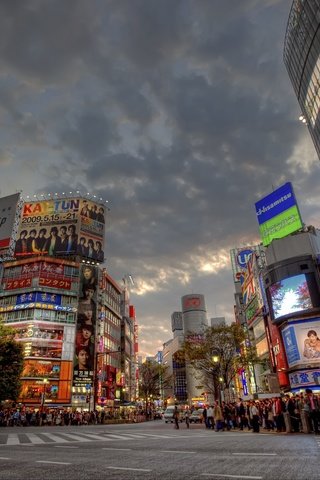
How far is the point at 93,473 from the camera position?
6562mm

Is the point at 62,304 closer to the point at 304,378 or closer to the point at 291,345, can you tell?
the point at 291,345

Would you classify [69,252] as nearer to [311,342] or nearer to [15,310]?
[15,310]

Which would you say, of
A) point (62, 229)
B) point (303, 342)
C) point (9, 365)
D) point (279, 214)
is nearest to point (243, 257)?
point (279, 214)

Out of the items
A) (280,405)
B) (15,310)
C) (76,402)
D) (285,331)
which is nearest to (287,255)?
(285,331)

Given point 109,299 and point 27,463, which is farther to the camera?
point 109,299

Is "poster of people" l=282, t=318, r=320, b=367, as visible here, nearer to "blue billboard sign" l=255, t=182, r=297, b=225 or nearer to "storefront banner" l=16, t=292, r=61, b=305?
"blue billboard sign" l=255, t=182, r=297, b=225

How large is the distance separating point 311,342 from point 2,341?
34797 millimetres

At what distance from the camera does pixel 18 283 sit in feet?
222

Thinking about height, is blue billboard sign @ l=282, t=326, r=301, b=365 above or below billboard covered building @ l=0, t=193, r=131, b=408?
below

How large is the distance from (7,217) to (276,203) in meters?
36.8

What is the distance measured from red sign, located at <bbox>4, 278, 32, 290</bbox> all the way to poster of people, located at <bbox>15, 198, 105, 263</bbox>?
7.35 m

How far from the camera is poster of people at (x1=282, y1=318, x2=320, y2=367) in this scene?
4247 cm

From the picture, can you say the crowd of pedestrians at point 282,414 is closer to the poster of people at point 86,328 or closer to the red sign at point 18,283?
the poster of people at point 86,328

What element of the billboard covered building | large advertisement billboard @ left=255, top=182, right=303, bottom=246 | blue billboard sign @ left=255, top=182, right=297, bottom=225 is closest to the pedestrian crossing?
large advertisement billboard @ left=255, top=182, right=303, bottom=246
